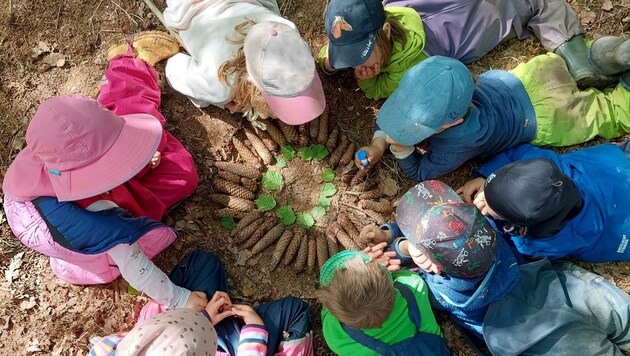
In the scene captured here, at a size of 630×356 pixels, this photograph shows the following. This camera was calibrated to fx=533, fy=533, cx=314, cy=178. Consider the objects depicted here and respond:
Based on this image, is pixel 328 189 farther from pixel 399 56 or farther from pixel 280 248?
pixel 399 56

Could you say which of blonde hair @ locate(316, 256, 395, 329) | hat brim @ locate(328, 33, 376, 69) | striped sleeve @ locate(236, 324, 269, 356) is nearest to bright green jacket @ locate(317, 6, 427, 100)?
hat brim @ locate(328, 33, 376, 69)

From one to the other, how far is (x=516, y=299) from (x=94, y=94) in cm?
341

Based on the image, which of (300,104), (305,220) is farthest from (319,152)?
(300,104)

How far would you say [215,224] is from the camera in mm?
3934

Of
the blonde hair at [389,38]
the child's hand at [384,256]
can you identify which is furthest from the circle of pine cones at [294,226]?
the blonde hair at [389,38]

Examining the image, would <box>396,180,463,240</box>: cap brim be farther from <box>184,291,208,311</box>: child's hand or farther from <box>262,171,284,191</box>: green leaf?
<box>184,291,208,311</box>: child's hand

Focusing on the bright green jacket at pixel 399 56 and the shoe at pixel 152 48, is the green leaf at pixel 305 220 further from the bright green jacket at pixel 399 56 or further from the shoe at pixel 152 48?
the shoe at pixel 152 48

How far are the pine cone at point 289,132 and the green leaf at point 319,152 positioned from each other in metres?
Answer: 0.16

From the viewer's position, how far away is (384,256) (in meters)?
3.61

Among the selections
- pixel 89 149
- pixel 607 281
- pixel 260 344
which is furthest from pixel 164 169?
pixel 607 281

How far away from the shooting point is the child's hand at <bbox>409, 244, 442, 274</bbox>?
3.32 metres

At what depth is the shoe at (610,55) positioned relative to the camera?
386 cm

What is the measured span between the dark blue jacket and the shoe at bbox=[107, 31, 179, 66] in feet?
6.54

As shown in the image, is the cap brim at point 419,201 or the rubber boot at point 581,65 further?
the rubber boot at point 581,65
